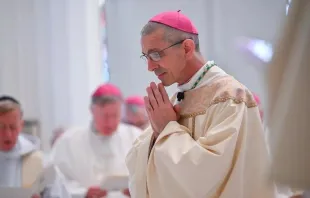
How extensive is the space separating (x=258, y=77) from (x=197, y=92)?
0.64 metres

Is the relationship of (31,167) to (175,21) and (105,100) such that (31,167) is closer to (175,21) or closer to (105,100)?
(105,100)

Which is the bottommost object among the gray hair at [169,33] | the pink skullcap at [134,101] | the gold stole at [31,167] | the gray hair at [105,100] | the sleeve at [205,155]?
the gold stole at [31,167]

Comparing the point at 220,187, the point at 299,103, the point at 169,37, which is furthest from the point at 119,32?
the point at 299,103

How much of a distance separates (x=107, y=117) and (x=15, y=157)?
1091 mm

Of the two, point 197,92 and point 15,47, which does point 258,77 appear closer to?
point 197,92

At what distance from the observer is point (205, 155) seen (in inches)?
81.4

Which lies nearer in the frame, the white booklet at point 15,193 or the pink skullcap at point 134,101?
the white booklet at point 15,193

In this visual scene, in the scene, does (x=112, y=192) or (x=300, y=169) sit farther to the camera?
(x=112, y=192)

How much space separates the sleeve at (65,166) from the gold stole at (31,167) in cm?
45

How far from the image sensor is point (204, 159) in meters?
2.07

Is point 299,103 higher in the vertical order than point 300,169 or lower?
higher

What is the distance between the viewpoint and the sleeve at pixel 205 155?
207 cm

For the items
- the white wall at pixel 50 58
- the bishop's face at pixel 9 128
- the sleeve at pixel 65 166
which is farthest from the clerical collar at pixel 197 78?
the white wall at pixel 50 58

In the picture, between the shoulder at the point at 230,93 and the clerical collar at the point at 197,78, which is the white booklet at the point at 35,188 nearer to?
the clerical collar at the point at 197,78
